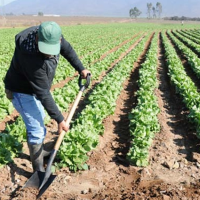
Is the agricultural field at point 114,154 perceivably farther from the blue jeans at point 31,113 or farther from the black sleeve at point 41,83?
the black sleeve at point 41,83

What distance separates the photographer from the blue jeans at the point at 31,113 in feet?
14.5

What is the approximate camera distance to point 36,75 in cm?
374

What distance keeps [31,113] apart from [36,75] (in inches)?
35.7

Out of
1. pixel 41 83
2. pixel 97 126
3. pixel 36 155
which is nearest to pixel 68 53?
pixel 41 83

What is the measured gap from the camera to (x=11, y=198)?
4.47 m

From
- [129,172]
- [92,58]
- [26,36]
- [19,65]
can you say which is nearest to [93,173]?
[129,172]

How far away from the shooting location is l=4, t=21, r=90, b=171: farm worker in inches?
142

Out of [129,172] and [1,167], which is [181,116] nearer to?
[129,172]

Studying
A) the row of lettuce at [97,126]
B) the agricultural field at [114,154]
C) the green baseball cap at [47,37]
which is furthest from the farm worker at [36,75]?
the row of lettuce at [97,126]

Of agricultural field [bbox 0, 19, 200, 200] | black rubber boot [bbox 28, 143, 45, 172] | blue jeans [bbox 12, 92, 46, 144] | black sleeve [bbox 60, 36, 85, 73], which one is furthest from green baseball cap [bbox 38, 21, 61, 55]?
agricultural field [bbox 0, 19, 200, 200]

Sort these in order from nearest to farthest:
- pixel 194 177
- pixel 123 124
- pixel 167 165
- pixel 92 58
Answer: pixel 194 177 → pixel 167 165 → pixel 123 124 → pixel 92 58

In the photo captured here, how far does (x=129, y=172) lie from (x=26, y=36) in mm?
2977

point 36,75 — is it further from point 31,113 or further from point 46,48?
point 31,113

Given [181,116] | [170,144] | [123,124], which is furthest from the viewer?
[181,116]
